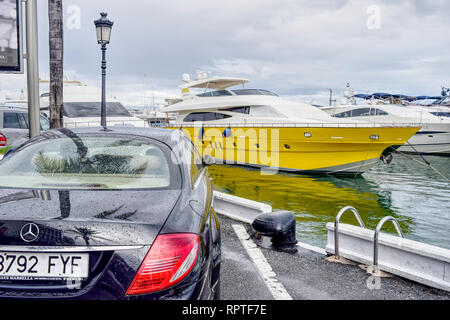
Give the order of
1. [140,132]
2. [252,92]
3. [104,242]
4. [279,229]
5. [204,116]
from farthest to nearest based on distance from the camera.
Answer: [204,116] → [252,92] → [279,229] → [140,132] → [104,242]

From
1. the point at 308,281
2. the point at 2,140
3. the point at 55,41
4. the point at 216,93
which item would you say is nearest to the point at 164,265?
the point at 308,281

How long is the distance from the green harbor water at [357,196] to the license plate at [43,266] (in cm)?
558

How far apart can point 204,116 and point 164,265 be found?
17.6 metres

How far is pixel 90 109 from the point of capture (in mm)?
15117

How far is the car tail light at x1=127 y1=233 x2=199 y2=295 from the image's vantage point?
5.65 ft

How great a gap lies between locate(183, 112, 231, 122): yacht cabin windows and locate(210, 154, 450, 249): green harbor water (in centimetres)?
238

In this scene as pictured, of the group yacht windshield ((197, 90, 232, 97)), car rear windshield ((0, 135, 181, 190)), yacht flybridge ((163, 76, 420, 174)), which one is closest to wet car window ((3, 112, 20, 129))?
car rear windshield ((0, 135, 181, 190))

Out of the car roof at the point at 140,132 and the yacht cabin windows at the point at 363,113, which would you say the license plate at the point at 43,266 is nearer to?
the car roof at the point at 140,132

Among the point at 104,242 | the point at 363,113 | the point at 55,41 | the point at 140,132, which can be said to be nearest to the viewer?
the point at 104,242

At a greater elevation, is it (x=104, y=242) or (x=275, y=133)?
(x=275, y=133)

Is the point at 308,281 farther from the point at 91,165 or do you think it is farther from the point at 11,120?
the point at 11,120

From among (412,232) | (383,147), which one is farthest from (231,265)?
(383,147)

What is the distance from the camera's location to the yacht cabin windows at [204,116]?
18438 mm
